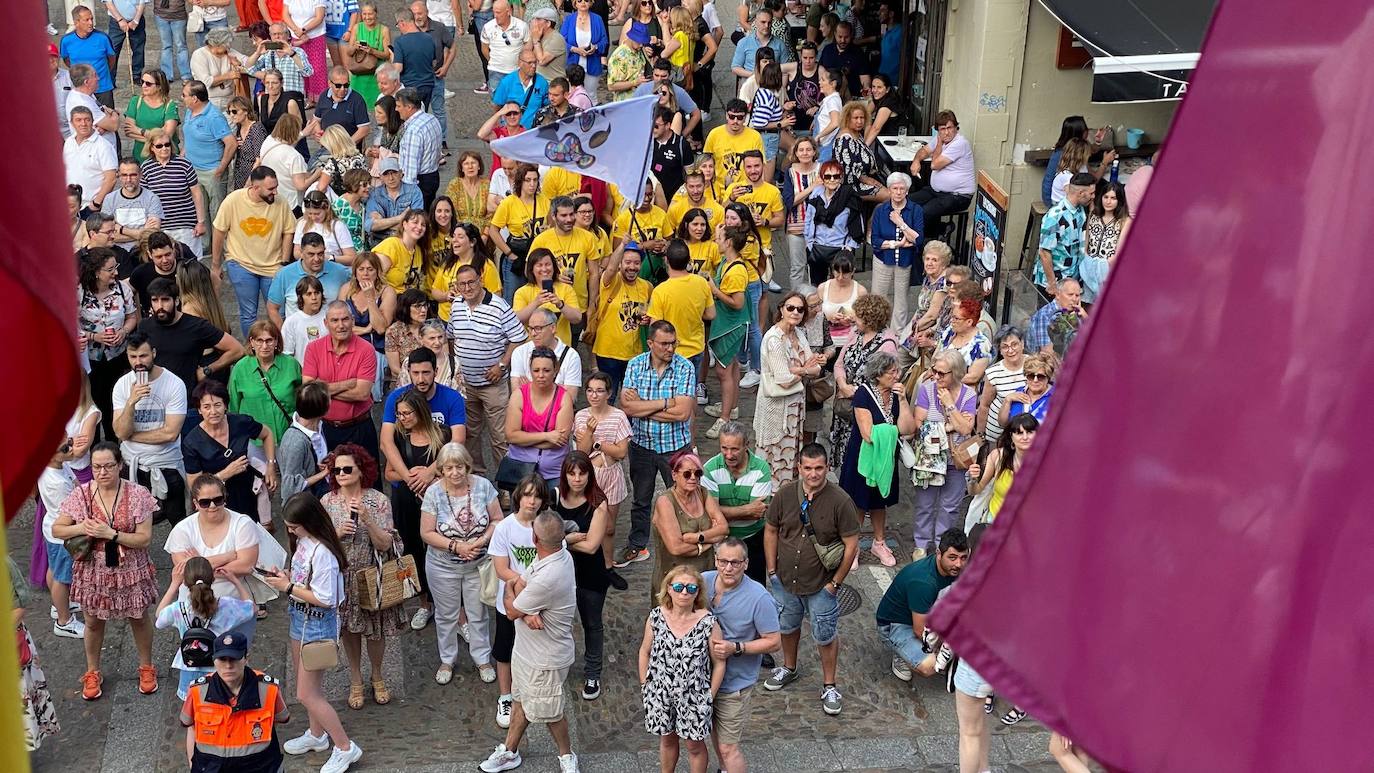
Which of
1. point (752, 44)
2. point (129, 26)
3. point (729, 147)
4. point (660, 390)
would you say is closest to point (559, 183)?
point (729, 147)

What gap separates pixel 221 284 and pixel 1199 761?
12472 millimetres

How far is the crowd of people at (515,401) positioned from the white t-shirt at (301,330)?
0.09ft

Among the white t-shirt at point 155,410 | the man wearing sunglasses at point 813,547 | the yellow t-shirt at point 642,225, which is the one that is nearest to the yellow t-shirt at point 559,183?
the yellow t-shirt at point 642,225

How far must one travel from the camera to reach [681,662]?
8.45 meters

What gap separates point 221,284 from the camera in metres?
14.7

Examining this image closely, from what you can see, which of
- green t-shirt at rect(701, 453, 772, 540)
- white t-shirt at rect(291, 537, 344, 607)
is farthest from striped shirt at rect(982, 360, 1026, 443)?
white t-shirt at rect(291, 537, 344, 607)

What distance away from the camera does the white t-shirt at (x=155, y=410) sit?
10055 millimetres

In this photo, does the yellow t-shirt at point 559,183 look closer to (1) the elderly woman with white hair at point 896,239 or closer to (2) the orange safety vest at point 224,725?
(1) the elderly woman with white hair at point 896,239

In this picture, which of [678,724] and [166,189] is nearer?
[678,724]

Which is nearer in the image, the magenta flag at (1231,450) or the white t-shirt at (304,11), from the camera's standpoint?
the magenta flag at (1231,450)

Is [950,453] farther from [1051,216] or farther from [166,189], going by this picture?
[166,189]

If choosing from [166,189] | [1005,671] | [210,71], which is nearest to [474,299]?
[166,189]

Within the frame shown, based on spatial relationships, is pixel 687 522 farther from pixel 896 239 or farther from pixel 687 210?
pixel 896 239

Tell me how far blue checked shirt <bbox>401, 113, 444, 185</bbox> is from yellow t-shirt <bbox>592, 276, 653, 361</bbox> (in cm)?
290
